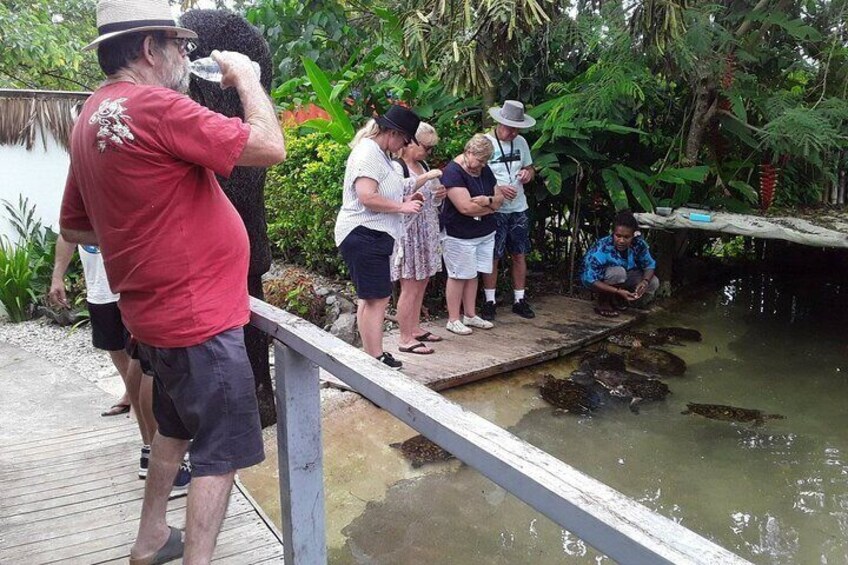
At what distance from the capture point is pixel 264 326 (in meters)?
2.20

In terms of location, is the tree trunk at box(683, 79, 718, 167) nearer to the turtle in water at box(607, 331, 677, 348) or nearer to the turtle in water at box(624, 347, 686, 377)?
the turtle in water at box(607, 331, 677, 348)

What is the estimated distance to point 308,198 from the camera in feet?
20.8

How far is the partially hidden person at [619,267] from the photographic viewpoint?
612cm

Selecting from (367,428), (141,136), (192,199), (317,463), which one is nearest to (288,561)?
(317,463)

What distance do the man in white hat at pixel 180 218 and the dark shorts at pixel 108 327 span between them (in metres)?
1.22

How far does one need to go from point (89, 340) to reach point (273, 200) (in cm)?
215

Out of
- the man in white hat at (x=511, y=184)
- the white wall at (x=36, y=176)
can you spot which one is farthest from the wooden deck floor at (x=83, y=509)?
the white wall at (x=36, y=176)

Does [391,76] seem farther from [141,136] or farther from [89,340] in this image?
[141,136]

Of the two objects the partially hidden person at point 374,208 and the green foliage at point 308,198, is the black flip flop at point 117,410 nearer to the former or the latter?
the partially hidden person at point 374,208

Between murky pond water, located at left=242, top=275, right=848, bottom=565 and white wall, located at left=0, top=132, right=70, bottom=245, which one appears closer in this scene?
murky pond water, located at left=242, top=275, right=848, bottom=565

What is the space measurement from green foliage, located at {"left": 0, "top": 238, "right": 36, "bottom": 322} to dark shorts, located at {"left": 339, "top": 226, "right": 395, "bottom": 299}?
382 centimetres

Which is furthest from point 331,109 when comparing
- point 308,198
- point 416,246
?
point 416,246

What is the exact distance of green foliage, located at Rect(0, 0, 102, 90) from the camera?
8414 millimetres

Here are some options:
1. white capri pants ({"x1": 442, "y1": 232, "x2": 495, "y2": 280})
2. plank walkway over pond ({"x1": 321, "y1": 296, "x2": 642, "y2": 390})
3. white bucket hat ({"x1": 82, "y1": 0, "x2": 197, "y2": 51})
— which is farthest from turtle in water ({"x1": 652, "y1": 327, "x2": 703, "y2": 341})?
white bucket hat ({"x1": 82, "y1": 0, "x2": 197, "y2": 51})
